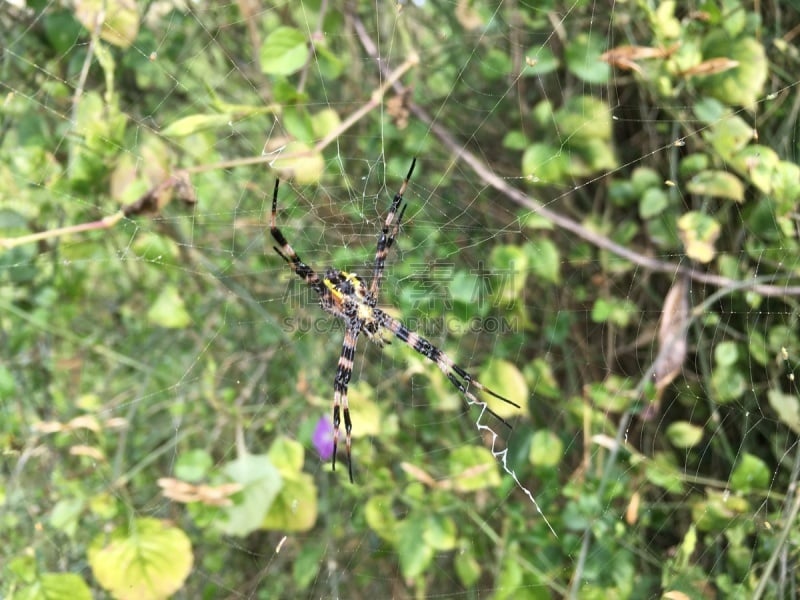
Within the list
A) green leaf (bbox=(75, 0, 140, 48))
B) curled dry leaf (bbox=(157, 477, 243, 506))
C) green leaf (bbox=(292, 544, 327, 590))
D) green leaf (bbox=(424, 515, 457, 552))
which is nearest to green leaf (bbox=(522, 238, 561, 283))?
green leaf (bbox=(424, 515, 457, 552))

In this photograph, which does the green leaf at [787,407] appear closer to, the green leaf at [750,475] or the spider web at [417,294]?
the spider web at [417,294]

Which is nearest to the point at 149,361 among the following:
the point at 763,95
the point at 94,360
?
the point at 94,360

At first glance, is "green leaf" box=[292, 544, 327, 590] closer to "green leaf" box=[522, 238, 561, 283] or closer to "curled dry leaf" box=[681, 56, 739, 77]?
"green leaf" box=[522, 238, 561, 283]

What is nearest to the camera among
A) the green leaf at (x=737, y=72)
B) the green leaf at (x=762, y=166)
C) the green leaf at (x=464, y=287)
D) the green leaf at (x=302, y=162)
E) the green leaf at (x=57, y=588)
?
the green leaf at (x=57, y=588)

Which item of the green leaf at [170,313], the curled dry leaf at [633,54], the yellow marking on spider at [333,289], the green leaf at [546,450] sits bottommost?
the green leaf at [546,450]

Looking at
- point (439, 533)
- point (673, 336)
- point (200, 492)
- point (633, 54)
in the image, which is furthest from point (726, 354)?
point (200, 492)

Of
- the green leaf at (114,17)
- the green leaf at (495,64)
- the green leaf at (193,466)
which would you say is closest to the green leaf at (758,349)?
the green leaf at (495,64)

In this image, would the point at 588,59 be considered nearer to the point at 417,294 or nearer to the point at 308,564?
the point at 417,294
